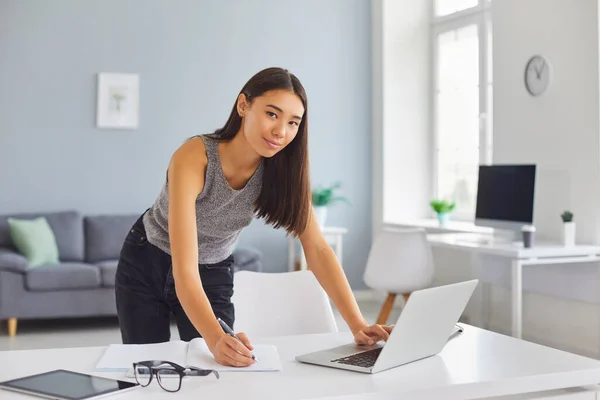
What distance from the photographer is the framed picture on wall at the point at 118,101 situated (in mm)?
6578

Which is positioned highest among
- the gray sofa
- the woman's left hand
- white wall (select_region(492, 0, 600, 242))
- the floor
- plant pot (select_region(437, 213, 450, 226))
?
white wall (select_region(492, 0, 600, 242))

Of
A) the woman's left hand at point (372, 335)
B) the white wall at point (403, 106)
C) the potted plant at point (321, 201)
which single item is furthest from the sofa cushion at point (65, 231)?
the woman's left hand at point (372, 335)

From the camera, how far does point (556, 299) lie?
5156mm

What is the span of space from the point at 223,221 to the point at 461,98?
5.00m

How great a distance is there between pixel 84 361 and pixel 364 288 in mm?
5738

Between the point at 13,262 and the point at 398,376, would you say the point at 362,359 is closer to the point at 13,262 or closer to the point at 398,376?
the point at 398,376

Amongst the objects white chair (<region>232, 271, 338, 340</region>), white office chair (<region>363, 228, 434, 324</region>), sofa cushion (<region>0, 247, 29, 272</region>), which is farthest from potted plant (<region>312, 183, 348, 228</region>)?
white chair (<region>232, 271, 338, 340</region>)

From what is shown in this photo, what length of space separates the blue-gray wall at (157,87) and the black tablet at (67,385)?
201 inches

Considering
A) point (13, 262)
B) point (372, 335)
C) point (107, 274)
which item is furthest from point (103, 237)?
point (372, 335)

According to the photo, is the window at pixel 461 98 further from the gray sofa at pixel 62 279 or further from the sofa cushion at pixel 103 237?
the sofa cushion at pixel 103 237

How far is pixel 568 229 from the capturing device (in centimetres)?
473

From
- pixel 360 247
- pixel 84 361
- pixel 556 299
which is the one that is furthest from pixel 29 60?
pixel 84 361

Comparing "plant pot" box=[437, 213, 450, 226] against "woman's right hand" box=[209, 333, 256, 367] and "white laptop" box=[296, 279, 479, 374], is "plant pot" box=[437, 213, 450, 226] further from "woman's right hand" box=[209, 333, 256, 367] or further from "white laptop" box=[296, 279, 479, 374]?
"woman's right hand" box=[209, 333, 256, 367]

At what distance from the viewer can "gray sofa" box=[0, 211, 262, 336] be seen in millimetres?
5621
